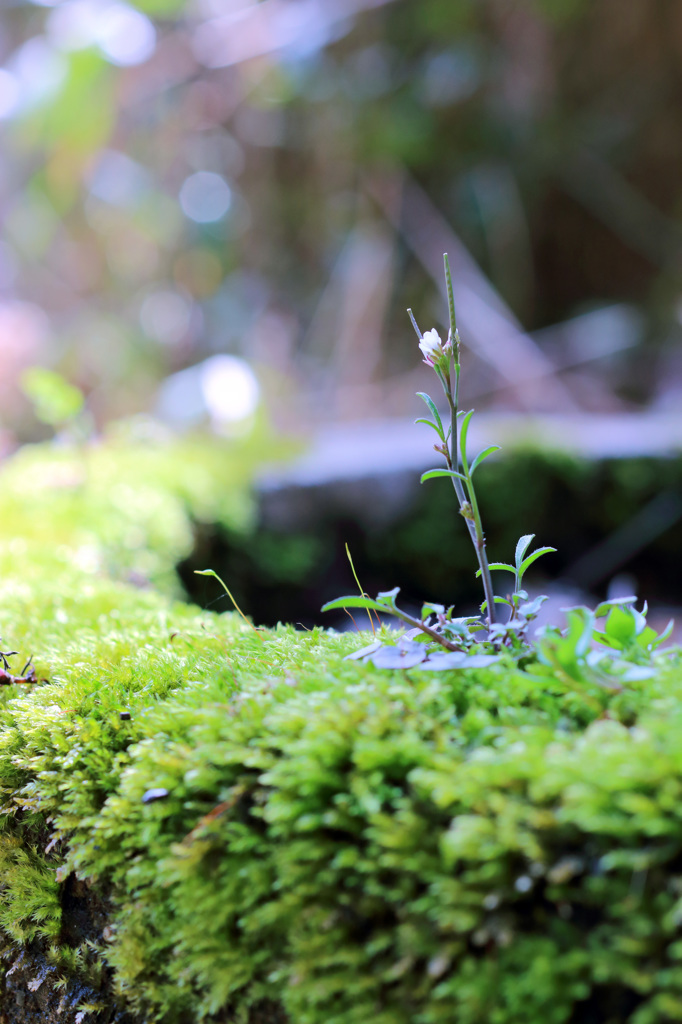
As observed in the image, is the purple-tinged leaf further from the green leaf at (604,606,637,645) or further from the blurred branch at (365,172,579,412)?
the blurred branch at (365,172,579,412)

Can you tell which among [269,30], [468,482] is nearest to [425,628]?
[468,482]

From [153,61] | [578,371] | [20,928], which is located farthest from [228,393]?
[578,371]

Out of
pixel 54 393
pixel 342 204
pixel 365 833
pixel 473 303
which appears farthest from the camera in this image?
pixel 342 204

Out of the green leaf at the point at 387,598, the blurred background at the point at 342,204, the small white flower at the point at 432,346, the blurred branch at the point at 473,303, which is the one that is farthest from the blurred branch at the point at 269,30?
the green leaf at the point at 387,598

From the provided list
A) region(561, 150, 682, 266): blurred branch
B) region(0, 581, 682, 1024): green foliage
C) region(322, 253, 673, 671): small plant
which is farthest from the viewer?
region(561, 150, 682, 266): blurred branch

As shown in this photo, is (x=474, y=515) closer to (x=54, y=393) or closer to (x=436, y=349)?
(x=436, y=349)

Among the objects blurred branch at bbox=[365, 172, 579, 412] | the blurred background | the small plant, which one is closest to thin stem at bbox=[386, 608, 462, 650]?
the small plant
